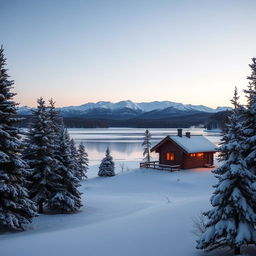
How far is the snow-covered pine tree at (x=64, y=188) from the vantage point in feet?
65.3

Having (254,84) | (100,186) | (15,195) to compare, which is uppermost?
(254,84)

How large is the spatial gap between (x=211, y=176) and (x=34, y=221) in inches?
930

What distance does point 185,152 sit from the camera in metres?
39.2

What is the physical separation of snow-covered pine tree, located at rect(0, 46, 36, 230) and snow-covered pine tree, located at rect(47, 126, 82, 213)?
157 inches

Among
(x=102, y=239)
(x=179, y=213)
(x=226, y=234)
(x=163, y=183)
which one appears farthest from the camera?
(x=163, y=183)

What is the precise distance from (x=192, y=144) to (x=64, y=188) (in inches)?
998

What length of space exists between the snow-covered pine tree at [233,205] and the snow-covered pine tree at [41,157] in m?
13.0

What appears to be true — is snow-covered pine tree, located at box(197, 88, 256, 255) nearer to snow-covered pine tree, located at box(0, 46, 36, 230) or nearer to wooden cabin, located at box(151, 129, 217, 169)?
snow-covered pine tree, located at box(0, 46, 36, 230)

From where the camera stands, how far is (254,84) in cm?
1263

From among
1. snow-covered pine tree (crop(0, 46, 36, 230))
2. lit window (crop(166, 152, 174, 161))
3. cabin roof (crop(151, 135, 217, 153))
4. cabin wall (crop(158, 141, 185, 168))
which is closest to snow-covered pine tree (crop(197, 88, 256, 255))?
snow-covered pine tree (crop(0, 46, 36, 230))

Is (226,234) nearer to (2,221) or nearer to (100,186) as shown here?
(2,221)

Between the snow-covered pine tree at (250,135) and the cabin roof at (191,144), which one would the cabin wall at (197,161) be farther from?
the snow-covered pine tree at (250,135)

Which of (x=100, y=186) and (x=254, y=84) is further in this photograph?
(x=100, y=186)

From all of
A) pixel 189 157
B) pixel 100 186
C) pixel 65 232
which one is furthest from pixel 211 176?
pixel 65 232
